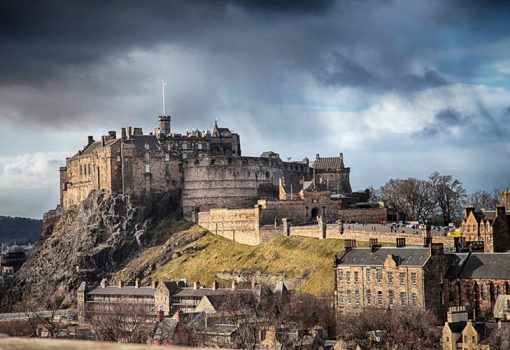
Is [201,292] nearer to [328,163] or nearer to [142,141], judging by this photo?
[142,141]

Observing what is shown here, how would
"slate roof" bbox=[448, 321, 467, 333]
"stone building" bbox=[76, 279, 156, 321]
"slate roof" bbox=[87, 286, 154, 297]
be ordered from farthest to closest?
"slate roof" bbox=[87, 286, 154, 297] < "stone building" bbox=[76, 279, 156, 321] < "slate roof" bbox=[448, 321, 467, 333]

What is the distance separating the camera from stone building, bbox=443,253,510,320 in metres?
70.4

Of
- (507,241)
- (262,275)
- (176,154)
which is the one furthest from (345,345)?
(176,154)

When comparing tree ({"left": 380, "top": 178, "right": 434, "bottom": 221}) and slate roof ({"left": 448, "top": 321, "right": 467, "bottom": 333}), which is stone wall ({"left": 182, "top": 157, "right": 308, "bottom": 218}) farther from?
slate roof ({"left": 448, "top": 321, "right": 467, "bottom": 333})

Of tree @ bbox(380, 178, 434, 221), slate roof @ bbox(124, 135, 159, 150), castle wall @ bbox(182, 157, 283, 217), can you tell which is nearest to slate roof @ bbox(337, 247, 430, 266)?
tree @ bbox(380, 178, 434, 221)

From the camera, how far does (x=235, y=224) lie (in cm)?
11838

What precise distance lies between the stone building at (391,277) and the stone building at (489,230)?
7742 millimetres

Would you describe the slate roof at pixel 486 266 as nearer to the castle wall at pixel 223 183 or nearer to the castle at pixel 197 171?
the castle at pixel 197 171

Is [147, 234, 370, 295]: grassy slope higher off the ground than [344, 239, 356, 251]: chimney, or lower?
lower

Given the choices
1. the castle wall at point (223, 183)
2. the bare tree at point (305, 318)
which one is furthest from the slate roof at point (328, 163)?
the bare tree at point (305, 318)

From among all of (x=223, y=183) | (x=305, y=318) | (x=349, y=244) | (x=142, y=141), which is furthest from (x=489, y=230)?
(x=142, y=141)

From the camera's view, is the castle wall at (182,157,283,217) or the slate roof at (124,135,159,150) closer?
the castle wall at (182,157,283,217)

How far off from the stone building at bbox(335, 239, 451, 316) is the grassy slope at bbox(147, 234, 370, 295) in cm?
→ 857

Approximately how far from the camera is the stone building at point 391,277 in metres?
73.5
